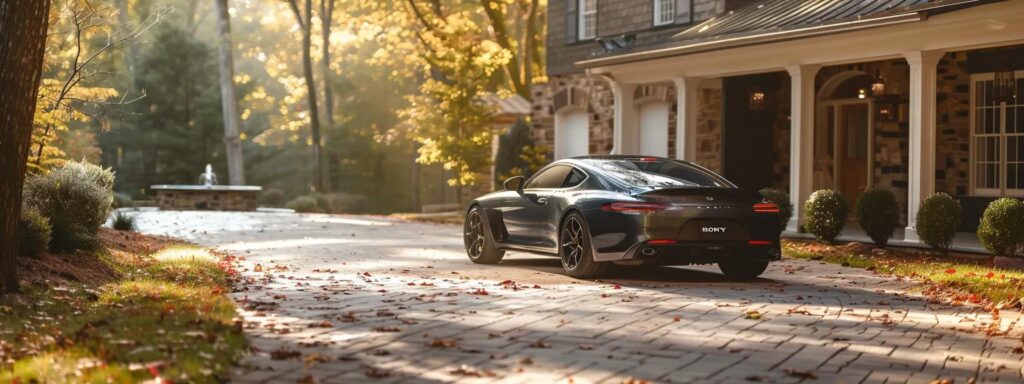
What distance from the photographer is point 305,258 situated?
16.7m

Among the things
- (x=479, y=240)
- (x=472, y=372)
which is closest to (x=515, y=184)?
(x=479, y=240)

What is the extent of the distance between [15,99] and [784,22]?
43.0 ft

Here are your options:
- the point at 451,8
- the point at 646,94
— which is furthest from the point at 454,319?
the point at 451,8

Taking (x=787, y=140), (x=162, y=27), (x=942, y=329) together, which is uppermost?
(x=162, y=27)

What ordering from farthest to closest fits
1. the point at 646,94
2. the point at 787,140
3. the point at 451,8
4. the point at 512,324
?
1. the point at 451,8
2. the point at 646,94
3. the point at 787,140
4. the point at 512,324

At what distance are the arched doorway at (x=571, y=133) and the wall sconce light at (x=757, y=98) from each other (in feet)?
18.5

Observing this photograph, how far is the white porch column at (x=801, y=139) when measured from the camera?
20.2 metres

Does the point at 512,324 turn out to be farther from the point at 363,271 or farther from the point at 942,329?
the point at 363,271

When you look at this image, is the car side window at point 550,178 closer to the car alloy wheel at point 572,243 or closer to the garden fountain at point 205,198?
the car alloy wheel at point 572,243

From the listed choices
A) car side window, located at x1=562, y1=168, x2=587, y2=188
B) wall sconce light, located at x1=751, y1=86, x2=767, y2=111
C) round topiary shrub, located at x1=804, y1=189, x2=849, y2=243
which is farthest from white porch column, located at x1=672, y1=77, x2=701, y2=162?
car side window, located at x1=562, y1=168, x2=587, y2=188

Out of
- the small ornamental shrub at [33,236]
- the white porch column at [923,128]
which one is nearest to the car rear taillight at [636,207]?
the small ornamental shrub at [33,236]

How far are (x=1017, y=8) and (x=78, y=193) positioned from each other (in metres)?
11.8

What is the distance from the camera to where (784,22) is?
66.7 feet

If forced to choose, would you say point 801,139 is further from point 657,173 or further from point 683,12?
point 657,173
